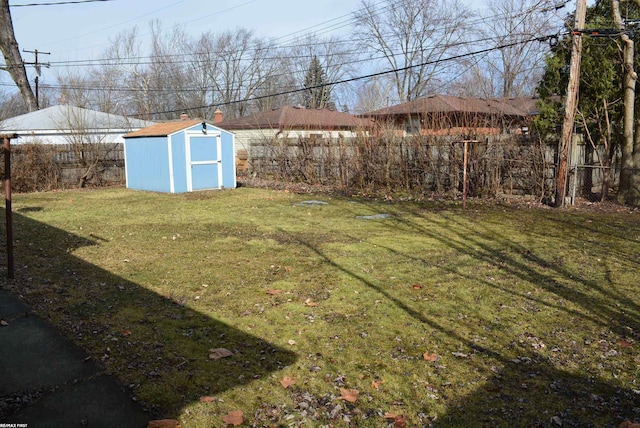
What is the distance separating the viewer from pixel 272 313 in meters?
4.78

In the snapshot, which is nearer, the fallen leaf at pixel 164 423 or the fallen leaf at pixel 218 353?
the fallen leaf at pixel 164 423

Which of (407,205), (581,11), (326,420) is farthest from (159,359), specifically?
(581,11)

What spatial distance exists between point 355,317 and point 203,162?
1285 centimetres

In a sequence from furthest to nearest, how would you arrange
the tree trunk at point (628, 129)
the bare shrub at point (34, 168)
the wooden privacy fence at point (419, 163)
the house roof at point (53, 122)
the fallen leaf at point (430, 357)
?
the house roof at point (53, 122) < the bare shrub at point (34, 168) < the wooden privacy fence at point (419, 163) < the tree trunk at point (628, 129) < the fallen leaf at point (430, 357)

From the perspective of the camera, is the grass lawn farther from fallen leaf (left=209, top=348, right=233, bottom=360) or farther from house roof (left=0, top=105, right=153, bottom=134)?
house roof (left=0, top=105, right=153, bottom=134)

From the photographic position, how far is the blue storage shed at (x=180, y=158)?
15922mm

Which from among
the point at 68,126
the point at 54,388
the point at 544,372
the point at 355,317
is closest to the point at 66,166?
the point at 68,126

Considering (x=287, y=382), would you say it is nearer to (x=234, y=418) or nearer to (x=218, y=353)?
(x=234, y=418)

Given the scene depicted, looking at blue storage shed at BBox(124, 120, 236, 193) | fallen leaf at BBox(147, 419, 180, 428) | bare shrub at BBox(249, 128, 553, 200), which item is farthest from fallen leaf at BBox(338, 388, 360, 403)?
blue storage shed at BBox(124, 120, 236, 193)

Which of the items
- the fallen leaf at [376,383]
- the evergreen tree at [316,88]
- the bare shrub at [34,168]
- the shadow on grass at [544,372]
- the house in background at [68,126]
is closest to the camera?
the shadow on grass at [544,372]

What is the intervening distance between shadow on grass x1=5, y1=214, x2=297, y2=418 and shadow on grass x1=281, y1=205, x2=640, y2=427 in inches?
55.2

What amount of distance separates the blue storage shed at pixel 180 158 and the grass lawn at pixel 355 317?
6.73 m

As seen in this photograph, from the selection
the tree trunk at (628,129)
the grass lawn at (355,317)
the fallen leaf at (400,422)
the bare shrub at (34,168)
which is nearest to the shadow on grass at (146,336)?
the grass lawn at (355,317)

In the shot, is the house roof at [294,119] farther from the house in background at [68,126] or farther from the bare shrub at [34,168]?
the bare shrub at [34,168]
